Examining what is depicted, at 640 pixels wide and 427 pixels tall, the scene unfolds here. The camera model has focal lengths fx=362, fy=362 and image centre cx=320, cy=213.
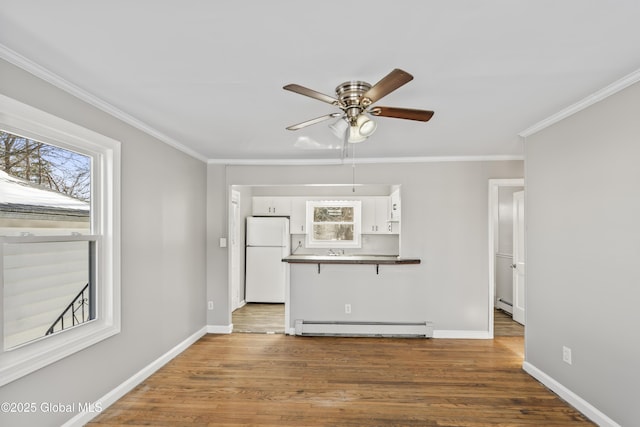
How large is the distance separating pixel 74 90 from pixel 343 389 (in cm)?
308

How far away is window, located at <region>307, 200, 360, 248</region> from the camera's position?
257 inches

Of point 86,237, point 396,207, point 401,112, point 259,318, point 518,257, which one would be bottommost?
point 259,318

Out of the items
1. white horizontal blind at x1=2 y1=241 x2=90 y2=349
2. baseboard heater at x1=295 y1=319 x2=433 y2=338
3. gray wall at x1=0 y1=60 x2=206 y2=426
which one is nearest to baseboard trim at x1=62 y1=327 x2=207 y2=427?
gray wall at x1=0 y1=60 x2=206 y2=426

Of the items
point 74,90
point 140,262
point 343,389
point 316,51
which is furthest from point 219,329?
point 316,51

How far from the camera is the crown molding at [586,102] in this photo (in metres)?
2.28

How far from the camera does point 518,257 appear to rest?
524 cm

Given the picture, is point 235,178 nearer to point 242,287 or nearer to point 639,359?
point 242,287

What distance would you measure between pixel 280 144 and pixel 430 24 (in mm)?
2554

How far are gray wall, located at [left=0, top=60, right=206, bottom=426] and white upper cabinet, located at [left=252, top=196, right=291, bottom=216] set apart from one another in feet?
6.30

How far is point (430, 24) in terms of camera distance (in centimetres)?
169

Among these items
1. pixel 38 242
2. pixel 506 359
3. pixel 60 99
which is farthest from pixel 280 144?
pixel 506 359

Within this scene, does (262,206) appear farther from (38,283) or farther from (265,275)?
(38,283)

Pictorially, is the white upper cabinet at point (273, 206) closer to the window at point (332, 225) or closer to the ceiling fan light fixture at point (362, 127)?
the window at point (332, 225)

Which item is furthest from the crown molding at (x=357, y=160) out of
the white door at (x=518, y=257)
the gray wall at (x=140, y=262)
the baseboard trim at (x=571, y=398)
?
the baseboard trim at (x=571, y=398)
